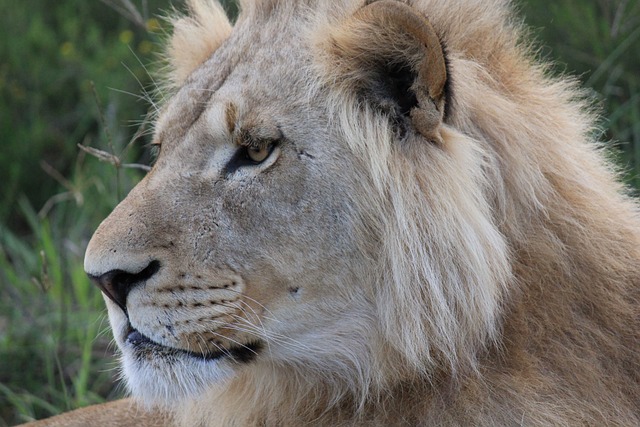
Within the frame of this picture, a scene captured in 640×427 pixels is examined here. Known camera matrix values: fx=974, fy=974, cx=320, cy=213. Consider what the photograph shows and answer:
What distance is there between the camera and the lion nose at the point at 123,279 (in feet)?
8.46

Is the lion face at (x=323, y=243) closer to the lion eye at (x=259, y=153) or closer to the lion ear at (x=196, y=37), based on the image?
the lion eye at (x=259, y=153)

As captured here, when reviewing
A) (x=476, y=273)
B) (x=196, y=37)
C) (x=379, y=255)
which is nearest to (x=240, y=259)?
(x=379, y=255)

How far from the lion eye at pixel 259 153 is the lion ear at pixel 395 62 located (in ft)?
0.90

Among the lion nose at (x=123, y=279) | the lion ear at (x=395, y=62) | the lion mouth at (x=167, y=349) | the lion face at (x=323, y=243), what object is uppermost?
the lion ear at (x=395, y=62)

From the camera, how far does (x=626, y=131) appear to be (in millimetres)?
4949

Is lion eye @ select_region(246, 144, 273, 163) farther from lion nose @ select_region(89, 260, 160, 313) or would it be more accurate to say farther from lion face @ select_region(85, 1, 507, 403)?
lion nose @ select_region(89, 260, 160, 313)

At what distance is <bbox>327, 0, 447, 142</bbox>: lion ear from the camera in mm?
2447

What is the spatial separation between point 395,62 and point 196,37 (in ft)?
3.48

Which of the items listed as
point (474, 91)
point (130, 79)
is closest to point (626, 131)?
point (474, 91)

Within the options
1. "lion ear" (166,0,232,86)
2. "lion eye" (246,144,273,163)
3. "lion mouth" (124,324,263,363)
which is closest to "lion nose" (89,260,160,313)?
"lion mouth" (124,324,263,363)

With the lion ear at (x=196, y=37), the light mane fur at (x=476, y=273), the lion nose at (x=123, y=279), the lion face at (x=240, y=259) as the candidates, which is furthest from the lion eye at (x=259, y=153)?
the lion ear at (x=196, y=37)

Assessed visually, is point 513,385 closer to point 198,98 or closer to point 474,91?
point 474,91

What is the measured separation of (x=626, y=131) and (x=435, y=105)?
273 cm

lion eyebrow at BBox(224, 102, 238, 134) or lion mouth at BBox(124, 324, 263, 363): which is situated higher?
lion eyebrow at BBox(224, 102, 238, 134)
